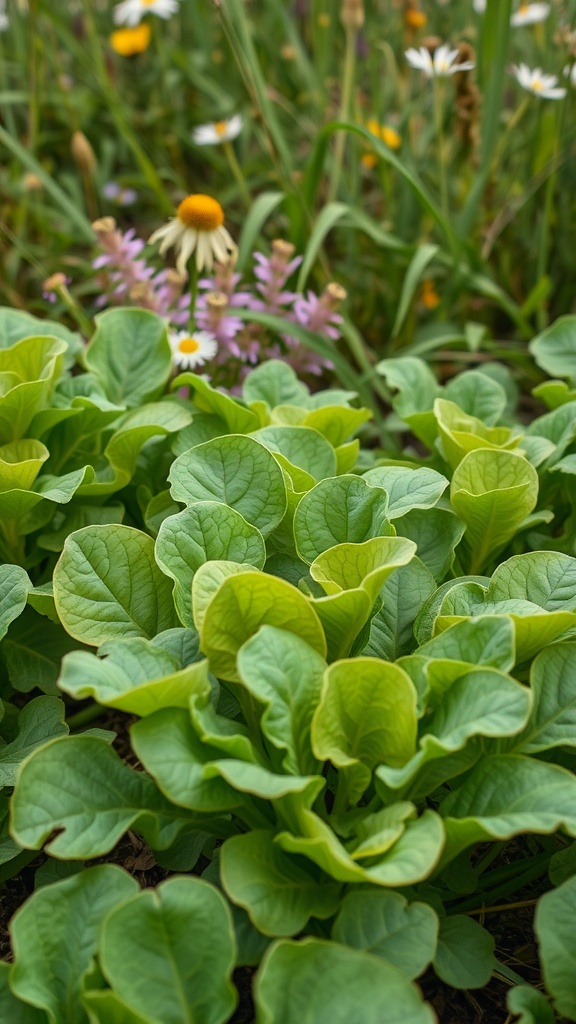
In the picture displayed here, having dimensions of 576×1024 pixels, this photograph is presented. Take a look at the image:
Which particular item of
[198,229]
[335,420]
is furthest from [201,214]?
[335,420]

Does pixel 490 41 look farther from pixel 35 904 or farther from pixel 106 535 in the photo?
pixel 35 904

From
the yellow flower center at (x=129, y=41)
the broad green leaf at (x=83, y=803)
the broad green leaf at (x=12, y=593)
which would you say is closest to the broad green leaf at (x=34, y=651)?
the broad green leaf at (x=12, y=593)

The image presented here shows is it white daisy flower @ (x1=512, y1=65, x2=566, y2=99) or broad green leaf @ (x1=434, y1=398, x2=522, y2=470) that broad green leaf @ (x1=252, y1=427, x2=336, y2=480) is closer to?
broad green leaf @ (x1=434, y1=398, x2=522, y2=470)

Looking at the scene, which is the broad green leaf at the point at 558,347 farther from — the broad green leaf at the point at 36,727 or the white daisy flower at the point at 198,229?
the broad green leaf at the point at 36,727

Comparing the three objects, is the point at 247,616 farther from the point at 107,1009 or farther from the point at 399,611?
the point at 107,1009

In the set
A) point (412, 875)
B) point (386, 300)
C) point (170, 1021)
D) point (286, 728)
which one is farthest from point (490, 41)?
point (170, 1021)
